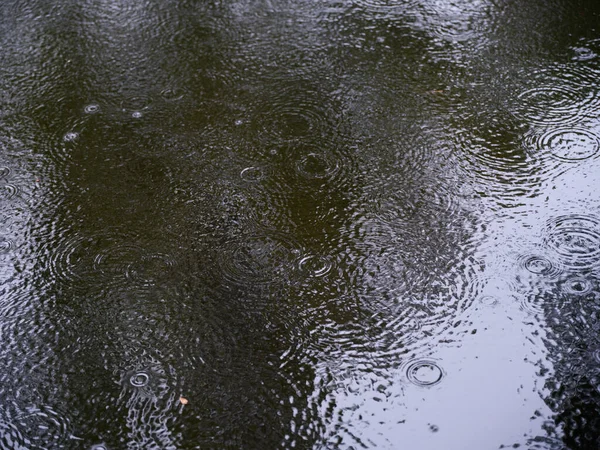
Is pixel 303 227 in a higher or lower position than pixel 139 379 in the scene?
higher

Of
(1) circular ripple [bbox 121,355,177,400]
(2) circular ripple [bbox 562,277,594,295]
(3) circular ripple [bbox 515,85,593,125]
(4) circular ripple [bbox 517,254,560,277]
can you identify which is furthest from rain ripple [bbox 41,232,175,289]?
(3) circular ripple [bbox 515,85,593,125]

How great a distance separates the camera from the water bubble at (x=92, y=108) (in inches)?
140

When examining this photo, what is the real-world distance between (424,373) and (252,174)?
1.25m

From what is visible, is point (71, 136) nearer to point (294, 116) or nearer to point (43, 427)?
point (294, 116)

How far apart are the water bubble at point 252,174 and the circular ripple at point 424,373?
117 centimetres

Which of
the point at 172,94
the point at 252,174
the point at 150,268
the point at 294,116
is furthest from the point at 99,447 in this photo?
the point at 172,94

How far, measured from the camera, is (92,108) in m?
3.59

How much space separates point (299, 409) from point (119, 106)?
2.00 m

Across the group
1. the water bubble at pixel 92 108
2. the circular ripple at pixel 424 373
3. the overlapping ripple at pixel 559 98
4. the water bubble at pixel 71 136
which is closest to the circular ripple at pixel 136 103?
the water bubble at pixel 92 108

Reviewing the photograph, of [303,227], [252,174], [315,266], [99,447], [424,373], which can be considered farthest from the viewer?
[252,174]

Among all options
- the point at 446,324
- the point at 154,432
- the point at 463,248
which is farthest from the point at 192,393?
the point at 463,248

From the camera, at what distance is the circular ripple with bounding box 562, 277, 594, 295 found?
259 centimetres

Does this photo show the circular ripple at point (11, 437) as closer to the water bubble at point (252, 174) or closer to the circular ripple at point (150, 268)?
the circular ripple at point (150, 268)

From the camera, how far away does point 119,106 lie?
141 inches
